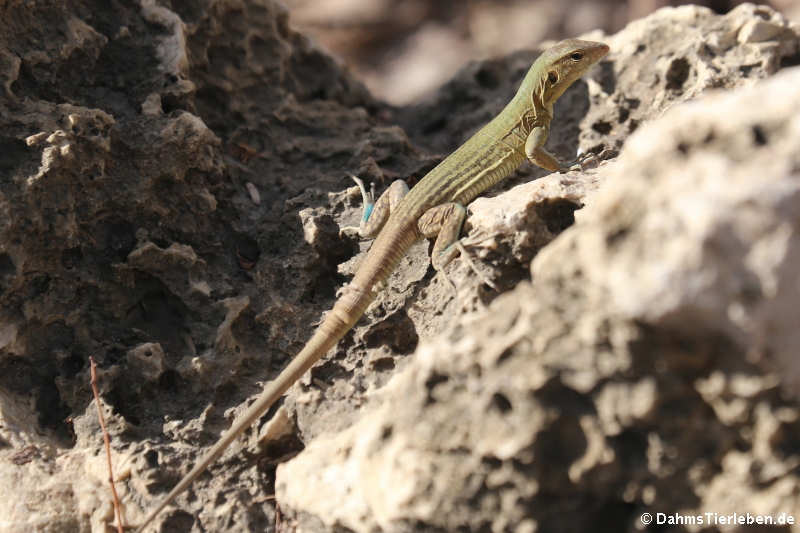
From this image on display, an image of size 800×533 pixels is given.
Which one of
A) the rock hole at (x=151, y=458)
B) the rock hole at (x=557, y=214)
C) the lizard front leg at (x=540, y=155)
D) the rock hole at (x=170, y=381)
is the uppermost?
the lizard front leg at (x=540, y=155)

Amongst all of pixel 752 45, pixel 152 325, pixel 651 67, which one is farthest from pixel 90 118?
pixel 752 45

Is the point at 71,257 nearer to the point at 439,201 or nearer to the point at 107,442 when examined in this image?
the point at 107,442

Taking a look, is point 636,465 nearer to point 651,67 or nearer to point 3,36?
point 651,67

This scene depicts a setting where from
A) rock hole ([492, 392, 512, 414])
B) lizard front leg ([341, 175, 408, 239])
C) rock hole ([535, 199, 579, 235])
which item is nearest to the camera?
rock hole ([492, 392, 512, 414])

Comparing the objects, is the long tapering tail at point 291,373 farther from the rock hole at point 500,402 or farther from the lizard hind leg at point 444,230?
the rock hole at point 500,402

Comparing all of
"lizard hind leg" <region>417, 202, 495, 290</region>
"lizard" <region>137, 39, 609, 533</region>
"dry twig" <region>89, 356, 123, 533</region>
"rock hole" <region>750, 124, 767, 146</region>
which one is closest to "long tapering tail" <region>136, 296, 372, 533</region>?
"lizard" <region>137, 39, 609, 533</region>

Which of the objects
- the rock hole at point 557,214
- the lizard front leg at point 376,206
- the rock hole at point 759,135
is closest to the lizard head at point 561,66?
the lizard front leg at point 376,206

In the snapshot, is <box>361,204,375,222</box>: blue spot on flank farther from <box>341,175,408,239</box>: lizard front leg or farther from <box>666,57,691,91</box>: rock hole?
<box>666,57,691,91</box>: rock hole
